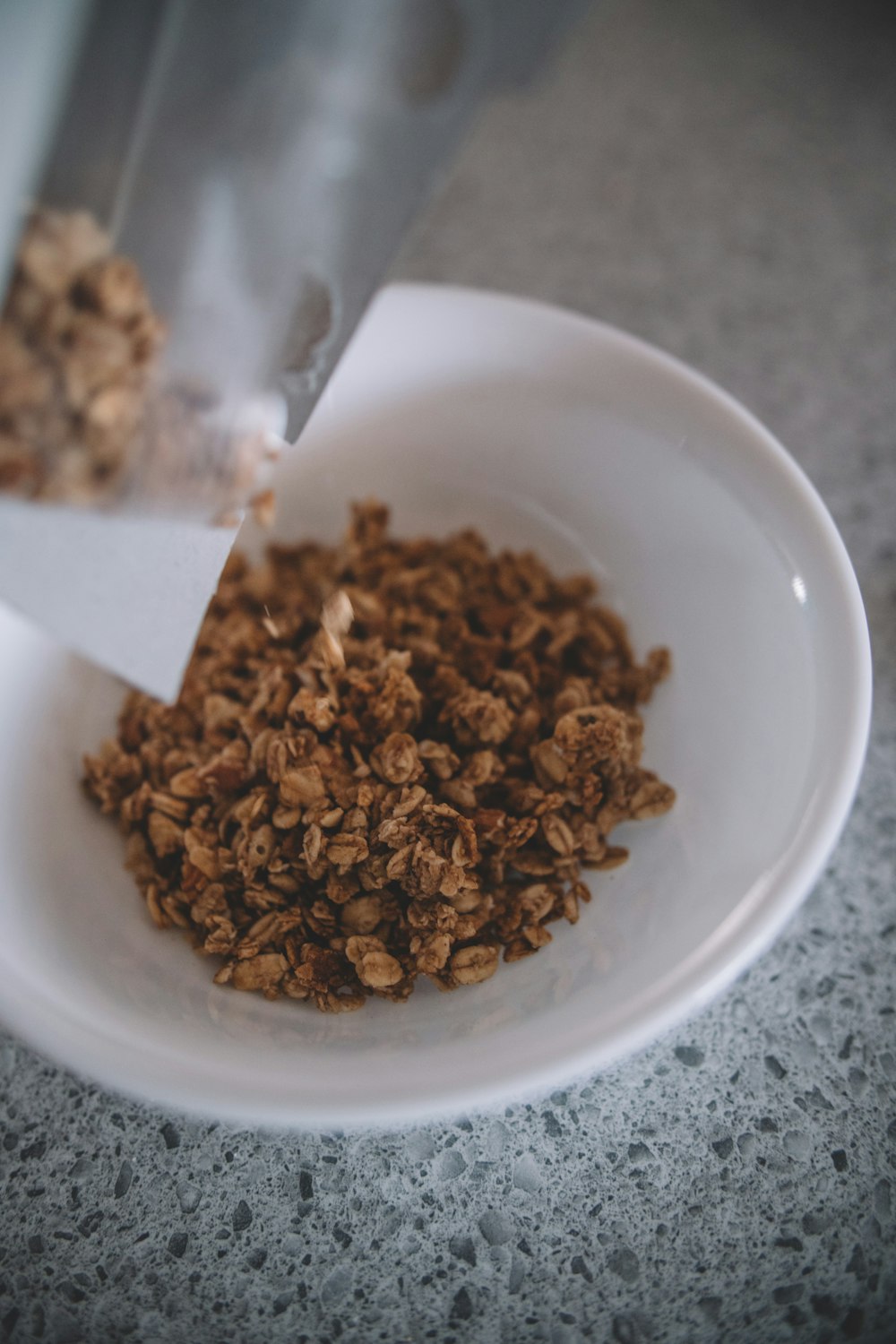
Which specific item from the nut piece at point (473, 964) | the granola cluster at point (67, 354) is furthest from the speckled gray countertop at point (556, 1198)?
the granola cluster at point (67, 354)

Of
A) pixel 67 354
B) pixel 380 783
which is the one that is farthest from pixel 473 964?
pixel 67 354

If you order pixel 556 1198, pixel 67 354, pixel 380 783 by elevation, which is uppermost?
pixel 67 354

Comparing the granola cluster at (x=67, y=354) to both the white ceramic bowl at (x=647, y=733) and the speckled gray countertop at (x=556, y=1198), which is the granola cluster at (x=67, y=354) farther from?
the speckled gray countertop at (x=556, y=1198)

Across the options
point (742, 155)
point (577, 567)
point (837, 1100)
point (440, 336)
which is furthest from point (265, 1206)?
point (742, 155)

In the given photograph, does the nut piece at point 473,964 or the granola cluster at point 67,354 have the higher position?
the granola cluster at point 67,354

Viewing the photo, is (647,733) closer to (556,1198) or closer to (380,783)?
(380,783)

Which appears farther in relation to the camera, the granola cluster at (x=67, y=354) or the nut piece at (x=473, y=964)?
the nut piece at (x=473, y=964)

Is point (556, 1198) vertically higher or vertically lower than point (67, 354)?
lower
